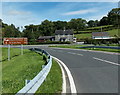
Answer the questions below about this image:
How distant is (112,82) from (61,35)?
4136 inches

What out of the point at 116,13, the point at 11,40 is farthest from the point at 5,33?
the point at 116,13

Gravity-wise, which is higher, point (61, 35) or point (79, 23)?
point (79, 23)

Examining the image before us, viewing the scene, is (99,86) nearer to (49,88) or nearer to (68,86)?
(68,86)

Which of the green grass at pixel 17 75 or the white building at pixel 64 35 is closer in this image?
the green grass at pixel 17 75

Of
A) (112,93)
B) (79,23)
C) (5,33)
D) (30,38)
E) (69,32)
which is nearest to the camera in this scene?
(112,93)

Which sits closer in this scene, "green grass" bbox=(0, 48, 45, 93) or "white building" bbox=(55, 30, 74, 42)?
"green grass" bbox=(0, 48, 45, 93)

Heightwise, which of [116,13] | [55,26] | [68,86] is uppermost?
[116,13]

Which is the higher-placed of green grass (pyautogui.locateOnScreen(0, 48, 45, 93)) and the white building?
the white building

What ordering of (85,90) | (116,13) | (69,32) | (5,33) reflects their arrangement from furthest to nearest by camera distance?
(116,13) → (69,32) → (5,33) → (85,90)

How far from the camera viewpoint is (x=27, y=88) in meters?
4.37

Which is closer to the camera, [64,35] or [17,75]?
[17,75]

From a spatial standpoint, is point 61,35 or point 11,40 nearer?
point 11,40

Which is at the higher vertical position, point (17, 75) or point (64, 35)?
point (64, 35)

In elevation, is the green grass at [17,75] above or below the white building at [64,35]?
below
